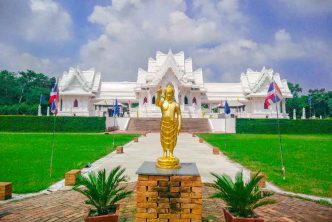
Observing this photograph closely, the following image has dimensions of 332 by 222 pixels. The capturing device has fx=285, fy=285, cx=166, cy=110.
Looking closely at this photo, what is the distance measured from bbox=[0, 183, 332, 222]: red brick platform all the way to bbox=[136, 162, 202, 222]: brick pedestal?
80 centimetres

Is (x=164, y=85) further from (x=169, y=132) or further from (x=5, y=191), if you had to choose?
(x=169, y=132)

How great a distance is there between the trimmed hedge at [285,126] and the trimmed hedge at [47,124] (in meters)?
17.6

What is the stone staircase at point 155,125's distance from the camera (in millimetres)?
35938

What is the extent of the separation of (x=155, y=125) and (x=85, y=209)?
30.5m

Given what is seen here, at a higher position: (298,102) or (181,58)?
(181,58)

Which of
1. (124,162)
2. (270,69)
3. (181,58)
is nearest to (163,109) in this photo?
(124,162)

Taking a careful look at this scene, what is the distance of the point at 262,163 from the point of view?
41.5 ft

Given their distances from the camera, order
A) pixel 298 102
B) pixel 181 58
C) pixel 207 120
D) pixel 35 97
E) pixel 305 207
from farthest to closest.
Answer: pixel 298 102 < pixel 35 97 < pixel 181 58 < pixel 207 120 < pixel 305 207

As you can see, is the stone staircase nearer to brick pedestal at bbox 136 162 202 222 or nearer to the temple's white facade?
the temple's white facade

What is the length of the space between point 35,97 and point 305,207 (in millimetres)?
65511

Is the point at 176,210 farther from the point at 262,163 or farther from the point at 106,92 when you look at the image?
the point at 106,92

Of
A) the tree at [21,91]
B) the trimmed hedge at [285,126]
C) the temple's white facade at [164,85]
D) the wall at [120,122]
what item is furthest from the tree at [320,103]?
the tree at [21,91]

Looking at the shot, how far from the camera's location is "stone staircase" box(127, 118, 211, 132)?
118 ft

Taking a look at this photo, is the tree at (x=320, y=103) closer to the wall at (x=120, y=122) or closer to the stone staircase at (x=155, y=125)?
the stone staircase at (x=155, y=125)
